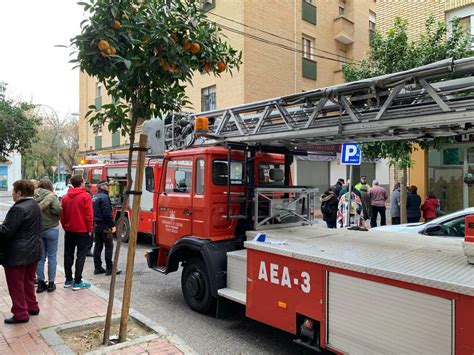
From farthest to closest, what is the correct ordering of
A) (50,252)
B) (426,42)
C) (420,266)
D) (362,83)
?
(426,42) → (50,252) → (362,83) → (420,266)

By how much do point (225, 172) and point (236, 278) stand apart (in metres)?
1.42

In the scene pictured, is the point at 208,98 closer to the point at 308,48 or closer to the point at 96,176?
the point at 308,48

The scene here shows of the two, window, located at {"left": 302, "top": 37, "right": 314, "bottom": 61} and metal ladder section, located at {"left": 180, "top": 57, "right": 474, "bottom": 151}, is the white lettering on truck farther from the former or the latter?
window, located at {"left": 302, "top": 37, "right": 314, "bottom": 61}

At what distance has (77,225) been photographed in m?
5.97

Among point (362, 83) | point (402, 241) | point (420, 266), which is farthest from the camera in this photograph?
point (402, 241)

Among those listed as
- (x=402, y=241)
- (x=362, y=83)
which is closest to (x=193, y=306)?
(x=402, y=241)

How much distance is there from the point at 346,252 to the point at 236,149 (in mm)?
2091

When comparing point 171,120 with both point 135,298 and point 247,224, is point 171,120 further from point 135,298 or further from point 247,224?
point 135,298

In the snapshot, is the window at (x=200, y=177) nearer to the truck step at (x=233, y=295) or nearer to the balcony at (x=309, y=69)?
the truck step at (x=233, y=295)

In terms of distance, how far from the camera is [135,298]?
6016mm

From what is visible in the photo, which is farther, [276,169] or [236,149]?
[276,169]

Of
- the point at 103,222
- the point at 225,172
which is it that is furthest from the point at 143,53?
the point at 103,222

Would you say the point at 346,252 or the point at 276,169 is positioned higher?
the point at 276,169

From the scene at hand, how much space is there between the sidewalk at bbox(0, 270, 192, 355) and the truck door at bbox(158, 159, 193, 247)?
3.88ft
